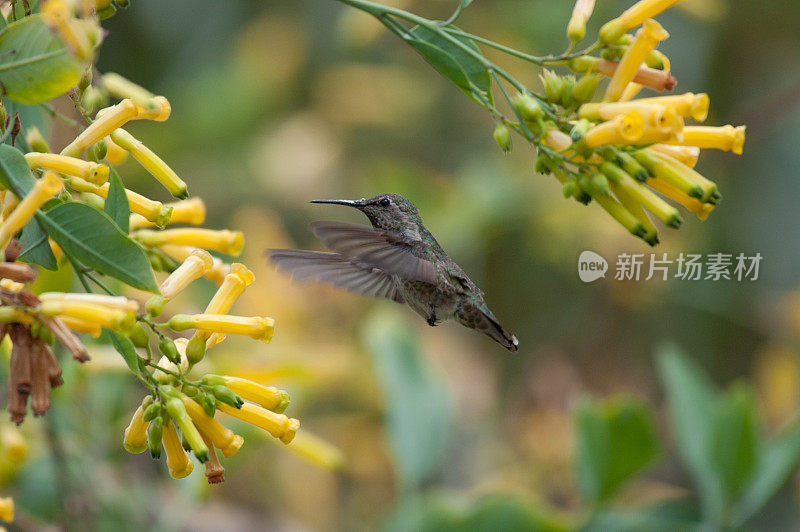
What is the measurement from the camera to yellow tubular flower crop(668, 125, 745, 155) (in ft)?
3.53

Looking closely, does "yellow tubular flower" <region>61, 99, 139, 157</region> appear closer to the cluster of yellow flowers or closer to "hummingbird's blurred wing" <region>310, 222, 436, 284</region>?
"hummingbird's blurred wing" <region>310, 222, 436, 284</region>

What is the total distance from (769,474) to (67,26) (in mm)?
1781

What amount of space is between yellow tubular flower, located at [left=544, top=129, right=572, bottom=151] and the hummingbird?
293 mm

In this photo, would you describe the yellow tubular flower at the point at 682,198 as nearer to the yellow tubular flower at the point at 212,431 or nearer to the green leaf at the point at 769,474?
the yellow tubular flower at the point at 212,431

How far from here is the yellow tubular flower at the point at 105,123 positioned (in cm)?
99

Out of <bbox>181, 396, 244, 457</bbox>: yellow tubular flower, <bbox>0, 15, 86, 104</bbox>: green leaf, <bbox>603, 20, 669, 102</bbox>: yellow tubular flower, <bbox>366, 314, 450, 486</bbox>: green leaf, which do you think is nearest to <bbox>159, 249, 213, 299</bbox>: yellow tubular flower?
<bbox>181, 396, 244, 457</bbox>: yellow tubular flower

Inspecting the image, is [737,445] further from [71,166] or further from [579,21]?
[71,166]

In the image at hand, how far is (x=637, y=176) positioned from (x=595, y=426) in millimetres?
1001

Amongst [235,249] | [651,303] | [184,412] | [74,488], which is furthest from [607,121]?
[651,303]

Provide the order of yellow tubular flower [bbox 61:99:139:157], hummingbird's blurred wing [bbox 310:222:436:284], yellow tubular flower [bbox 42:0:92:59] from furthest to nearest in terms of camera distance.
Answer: hummingbird's blurred wing [bbox 310:222:436:284], yellow tubular flower [bbox 61:99:139:157], yellow tubular flower [bbox 42:0:92:59]

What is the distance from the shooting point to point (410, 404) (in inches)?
82.4

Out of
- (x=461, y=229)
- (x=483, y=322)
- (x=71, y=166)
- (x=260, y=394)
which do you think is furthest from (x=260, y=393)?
(x=461, y=229)

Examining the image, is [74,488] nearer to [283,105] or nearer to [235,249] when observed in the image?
[235,249]

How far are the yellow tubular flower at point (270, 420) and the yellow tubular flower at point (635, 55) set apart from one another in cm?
55
